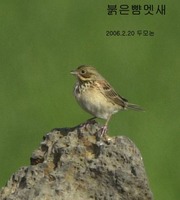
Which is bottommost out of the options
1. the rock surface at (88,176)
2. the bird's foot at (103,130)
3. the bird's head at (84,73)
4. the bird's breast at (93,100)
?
the rock surface at (88,176)

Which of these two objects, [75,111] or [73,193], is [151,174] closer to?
[75,111]

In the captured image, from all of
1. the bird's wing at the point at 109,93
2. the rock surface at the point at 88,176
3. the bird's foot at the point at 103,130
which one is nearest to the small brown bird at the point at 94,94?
the bird's wing at the point at 109,93

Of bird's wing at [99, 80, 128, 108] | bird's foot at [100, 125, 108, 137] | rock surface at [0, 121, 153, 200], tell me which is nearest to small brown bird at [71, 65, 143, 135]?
bird's wing at [99, 80, 128, 108]

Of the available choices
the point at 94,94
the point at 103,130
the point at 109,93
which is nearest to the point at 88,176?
the point at 103,130

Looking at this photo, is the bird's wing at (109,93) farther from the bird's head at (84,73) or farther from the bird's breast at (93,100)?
the bird's head at (84,73)

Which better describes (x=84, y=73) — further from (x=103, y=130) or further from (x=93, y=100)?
(x=103, y=130)

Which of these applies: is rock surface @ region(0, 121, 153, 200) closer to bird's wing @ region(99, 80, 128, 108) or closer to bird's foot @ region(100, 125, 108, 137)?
bird's foot @ region(100, 125, 108, 137)
